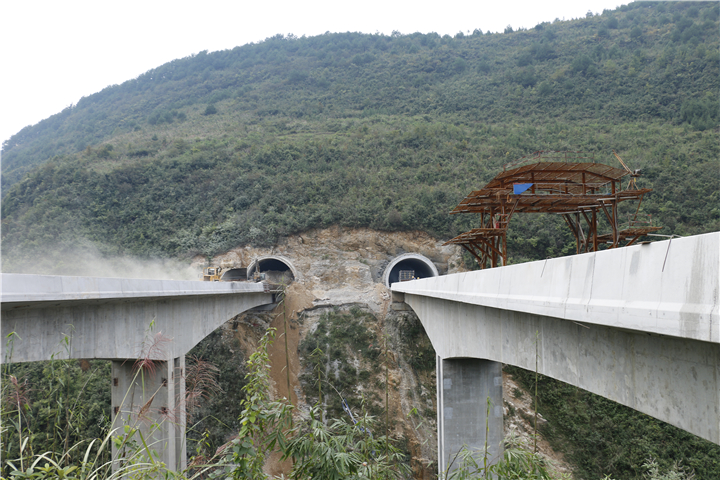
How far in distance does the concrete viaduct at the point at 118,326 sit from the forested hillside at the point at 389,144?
22.3m

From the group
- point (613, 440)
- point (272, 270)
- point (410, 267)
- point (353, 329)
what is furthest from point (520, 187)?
point (272, 270)

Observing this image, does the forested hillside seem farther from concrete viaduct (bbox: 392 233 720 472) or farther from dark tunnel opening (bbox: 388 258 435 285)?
concrete viaduct (bbox: 392 233 720 472)

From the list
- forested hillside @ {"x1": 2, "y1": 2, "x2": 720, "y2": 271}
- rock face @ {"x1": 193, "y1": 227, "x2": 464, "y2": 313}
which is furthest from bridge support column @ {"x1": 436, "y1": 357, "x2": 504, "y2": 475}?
forested hillside @ {"x1": 2, "y1": 2, "x2": 720, "y2": 271}

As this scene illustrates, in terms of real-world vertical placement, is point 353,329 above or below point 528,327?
below

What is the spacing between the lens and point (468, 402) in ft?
43.2

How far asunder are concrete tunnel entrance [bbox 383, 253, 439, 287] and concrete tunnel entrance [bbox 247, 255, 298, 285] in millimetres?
7817

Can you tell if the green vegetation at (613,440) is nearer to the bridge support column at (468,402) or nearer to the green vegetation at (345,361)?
the bridge support column at (468,402)

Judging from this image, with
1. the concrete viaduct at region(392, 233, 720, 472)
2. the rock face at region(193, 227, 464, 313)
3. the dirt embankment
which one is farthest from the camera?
the rock face at region(193, 227, 464, 313)

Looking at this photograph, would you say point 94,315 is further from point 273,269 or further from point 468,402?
point 273,269

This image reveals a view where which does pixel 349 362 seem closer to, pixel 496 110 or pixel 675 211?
pixel 675 211

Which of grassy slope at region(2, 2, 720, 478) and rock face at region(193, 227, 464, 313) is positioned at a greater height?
grassy slope at region(2, 2, 720, 478)

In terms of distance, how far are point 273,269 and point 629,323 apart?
3617 cm

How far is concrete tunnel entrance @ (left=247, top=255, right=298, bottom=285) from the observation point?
3425 centimetres

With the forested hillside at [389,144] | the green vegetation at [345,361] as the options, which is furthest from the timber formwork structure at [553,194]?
the forested hillside at [389,144]
